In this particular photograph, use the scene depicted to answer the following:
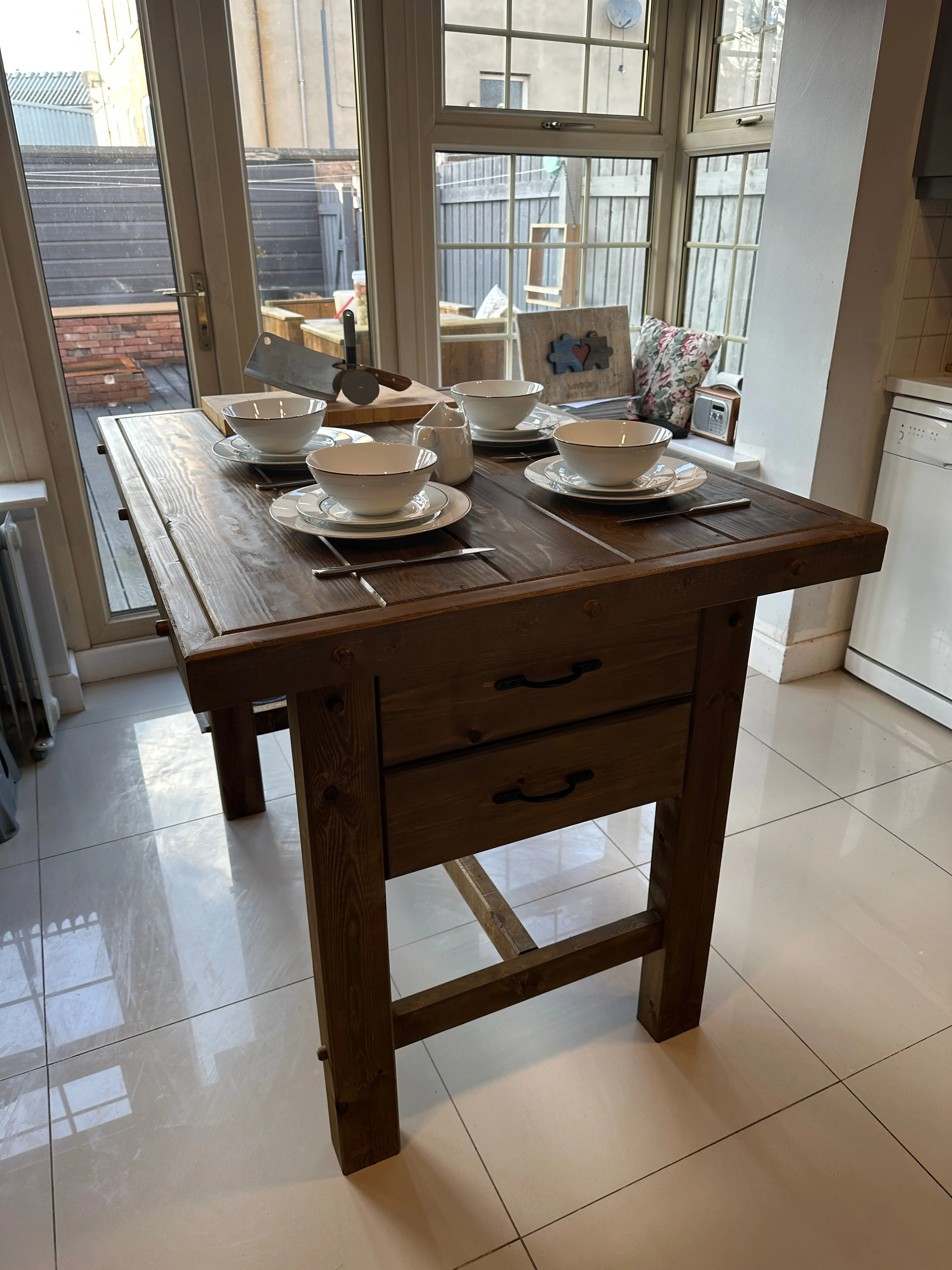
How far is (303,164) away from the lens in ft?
8.87

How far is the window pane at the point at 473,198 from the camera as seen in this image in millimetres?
2947

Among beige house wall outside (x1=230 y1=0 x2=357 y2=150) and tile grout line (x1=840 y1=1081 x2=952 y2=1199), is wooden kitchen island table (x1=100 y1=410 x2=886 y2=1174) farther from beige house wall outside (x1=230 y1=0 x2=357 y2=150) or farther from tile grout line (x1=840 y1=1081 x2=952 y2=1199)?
beige house wall outside (x1=230 y1=0 x2=357 y2=150)

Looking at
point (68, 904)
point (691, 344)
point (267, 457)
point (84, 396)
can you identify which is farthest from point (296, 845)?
point (691, 344)

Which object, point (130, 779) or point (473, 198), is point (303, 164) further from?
point (130, 779)

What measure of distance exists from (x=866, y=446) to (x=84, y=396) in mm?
2361

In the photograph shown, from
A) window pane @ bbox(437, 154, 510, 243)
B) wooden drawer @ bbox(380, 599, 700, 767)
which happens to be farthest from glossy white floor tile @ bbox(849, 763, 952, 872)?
window pane @ bbox(437, 154, 510, 243)

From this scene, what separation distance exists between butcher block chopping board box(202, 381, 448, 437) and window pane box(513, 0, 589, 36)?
1.76 m

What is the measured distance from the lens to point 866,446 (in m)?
2.65

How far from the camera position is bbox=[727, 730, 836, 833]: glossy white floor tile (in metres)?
2.24

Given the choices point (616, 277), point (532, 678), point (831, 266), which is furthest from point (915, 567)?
point (532, 678)

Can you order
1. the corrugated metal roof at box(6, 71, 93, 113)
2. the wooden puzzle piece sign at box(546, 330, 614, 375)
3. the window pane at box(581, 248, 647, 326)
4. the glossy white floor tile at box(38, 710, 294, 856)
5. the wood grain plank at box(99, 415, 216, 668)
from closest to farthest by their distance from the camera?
the wood grain plank at box(99, 415, 216, 668)
the glossy white floor tile at box(38, 710, 294, 856)
the corrugated metal roof at box(6, 71, 93, 113)
the wooden puzzle piece sign at box(546, 330, 614, 375)
the window pane at box(581, 248, 647, 326)

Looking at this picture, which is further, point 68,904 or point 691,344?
point 691,344

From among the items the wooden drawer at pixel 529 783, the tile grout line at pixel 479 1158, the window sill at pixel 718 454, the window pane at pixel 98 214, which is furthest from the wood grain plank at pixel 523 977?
the window pane at pixel 98 214

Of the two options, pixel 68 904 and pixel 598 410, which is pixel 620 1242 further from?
pixel 598 410
